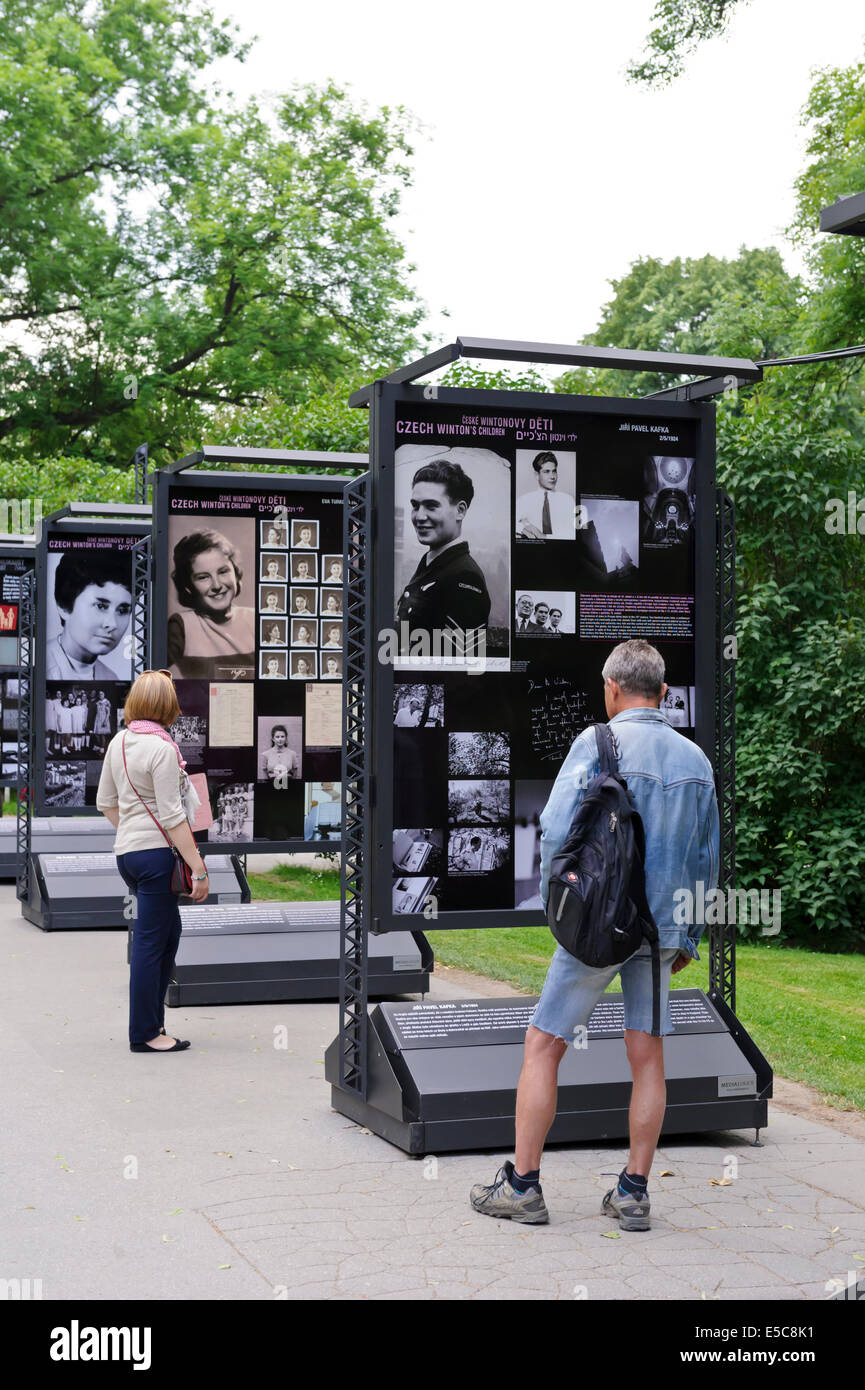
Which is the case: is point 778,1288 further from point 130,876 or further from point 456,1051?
point 130,876

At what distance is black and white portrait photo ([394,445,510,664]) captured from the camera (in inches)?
263

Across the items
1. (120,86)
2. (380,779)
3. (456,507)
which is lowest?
(380,779)

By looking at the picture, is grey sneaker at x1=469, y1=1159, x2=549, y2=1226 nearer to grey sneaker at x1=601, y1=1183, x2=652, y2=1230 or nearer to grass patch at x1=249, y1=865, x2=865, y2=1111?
grey sneaker at x1=601, y1=1183, x2=652, y2=1230

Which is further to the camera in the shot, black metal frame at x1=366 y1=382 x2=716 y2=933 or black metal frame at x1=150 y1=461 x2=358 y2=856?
black metal frame at x1=150 y1=461 x2=358 y2=856

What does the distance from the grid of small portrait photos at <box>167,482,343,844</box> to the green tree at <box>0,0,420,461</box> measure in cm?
2218

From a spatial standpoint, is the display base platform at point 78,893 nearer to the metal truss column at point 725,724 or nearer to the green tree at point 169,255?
the metal truss column at point 725,724

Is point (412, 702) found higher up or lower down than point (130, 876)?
higher up

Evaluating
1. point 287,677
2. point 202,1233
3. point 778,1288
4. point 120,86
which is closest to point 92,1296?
point 202,1233

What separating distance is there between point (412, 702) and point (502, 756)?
0.49 metres

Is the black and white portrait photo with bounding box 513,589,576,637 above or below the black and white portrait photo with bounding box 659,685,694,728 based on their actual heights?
above

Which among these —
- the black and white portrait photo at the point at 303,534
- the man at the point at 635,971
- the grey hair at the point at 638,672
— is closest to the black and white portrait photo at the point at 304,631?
the black and white portrait photo at the point at 303,534

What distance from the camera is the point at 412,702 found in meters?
6.70

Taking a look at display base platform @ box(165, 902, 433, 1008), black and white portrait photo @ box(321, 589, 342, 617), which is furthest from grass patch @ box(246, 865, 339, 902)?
black and white portrait photo @ box(321, 589, 342, 617)

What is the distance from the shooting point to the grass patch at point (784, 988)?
7.95m
